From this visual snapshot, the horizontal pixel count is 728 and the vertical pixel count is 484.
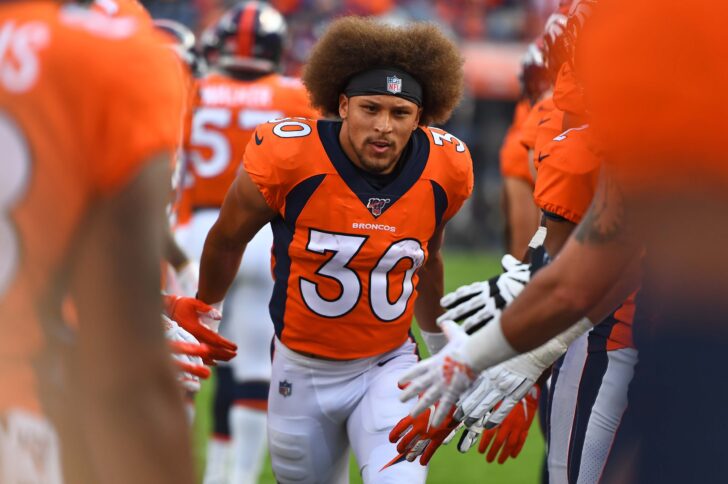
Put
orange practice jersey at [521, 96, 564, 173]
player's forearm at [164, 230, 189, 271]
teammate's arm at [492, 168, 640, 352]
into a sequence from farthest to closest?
player's forearm at [164, 230, 189, 271]
orange practice jersey at [521, 96, 564, 173]
teammate's arm at [492, 168, 640, 352]

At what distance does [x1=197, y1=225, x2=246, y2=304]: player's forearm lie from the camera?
387 cm

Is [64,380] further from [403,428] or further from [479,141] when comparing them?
[479,141]

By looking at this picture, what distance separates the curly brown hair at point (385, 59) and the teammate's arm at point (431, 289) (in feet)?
1.54

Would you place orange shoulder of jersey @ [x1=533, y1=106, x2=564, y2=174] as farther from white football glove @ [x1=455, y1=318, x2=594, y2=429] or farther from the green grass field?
the green grass field

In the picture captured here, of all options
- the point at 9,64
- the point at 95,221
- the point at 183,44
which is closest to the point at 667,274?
the point at 95,221

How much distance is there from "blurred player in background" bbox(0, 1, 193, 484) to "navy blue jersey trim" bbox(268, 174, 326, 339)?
184cm

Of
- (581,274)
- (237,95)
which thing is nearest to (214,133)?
(237,95)

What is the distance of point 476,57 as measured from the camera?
52.9 feet

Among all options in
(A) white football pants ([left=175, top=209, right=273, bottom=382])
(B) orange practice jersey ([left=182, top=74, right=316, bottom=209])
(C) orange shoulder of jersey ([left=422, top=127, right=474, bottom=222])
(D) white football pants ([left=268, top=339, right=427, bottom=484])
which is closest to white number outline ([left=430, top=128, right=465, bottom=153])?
(C) orange shoulder of jersey ([left=422, top=127, right=474, bottom=222])

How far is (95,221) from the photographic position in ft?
5.84

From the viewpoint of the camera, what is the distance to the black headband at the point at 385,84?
151 inches

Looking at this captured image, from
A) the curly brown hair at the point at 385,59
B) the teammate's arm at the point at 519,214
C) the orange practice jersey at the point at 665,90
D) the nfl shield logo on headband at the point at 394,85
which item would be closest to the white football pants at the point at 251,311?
the teammate's arm at the point at 519,214

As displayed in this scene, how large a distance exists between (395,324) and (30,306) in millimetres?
2141

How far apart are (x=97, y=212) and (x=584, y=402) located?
7.08 feet
